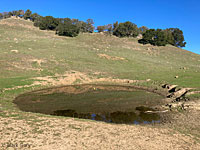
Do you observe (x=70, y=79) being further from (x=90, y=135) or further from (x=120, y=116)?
(x=90, y=135)

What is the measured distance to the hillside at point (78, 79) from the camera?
39.5 feet

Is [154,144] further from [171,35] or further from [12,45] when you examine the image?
[171,35]

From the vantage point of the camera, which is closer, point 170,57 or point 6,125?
point 6,125

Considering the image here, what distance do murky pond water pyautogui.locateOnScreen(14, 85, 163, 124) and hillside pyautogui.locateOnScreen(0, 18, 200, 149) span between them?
A: 230 cm

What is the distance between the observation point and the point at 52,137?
11.9 m

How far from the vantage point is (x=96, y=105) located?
2303cm

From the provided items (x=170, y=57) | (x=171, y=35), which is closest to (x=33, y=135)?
(x=170, y=57)

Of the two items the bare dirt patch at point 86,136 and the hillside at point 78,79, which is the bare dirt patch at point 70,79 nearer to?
the hillside at point 78,79

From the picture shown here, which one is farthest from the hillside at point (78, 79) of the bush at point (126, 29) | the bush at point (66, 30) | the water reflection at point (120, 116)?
the bush at point (126, 29)

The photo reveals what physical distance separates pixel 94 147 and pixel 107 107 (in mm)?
11441

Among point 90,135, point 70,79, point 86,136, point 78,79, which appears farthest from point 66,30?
point 86,136

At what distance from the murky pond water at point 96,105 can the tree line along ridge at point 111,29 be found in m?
64.4

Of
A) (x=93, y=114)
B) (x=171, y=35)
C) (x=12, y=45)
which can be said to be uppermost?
(x=171, y=35)

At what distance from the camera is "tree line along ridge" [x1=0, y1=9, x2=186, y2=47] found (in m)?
88.5
